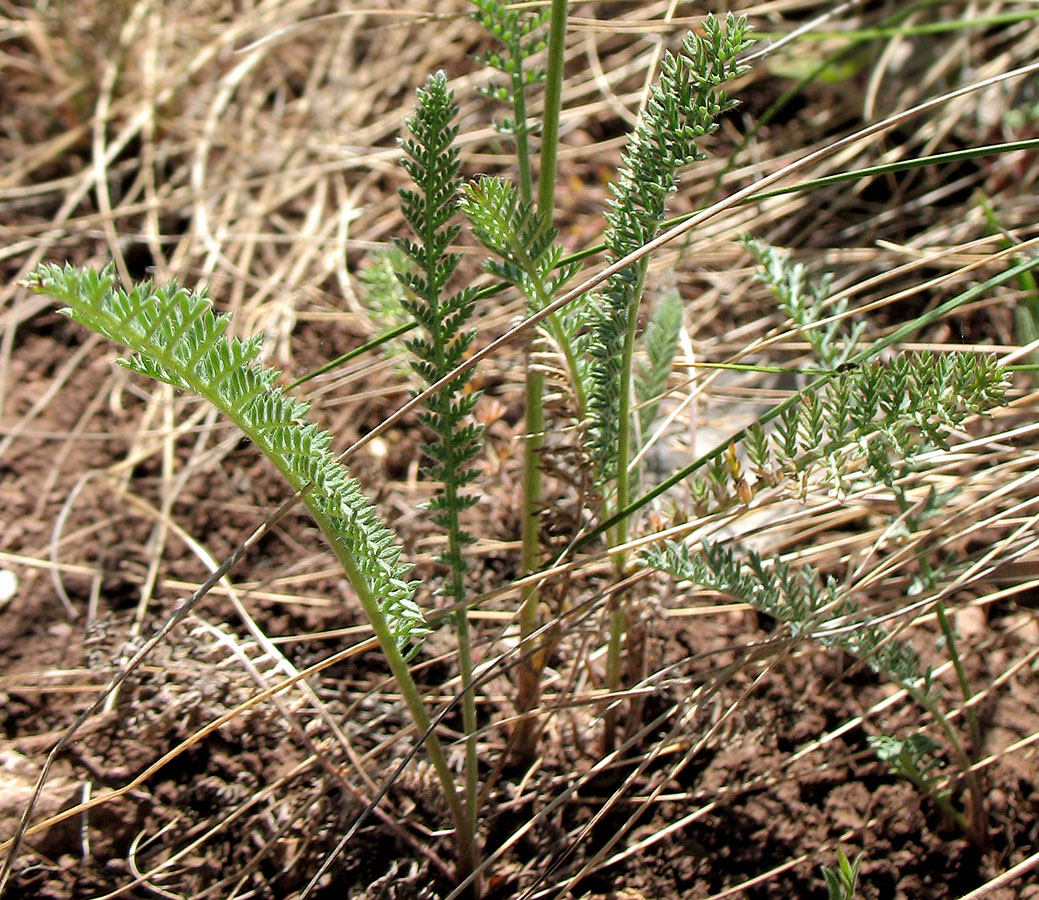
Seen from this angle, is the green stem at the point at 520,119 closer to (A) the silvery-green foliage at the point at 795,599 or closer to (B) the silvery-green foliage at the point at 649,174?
(B) the silvery-green foliage at the point at 649,174

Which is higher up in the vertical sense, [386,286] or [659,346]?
[386,286]

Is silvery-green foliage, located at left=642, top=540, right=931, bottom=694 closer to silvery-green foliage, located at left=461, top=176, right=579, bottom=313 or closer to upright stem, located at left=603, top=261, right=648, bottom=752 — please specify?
upright stem, located at left=603, top=261, right=648, bottom=752

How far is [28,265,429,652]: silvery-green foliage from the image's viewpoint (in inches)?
29.6

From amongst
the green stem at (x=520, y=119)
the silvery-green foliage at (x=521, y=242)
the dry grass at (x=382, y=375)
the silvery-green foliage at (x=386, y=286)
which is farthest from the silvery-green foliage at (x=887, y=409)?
the silvery-green foliage at (x=386, y=286)

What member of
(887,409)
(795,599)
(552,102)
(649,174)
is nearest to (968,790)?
(795,599)

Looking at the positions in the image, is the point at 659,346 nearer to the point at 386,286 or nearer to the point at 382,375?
the point at 386,286

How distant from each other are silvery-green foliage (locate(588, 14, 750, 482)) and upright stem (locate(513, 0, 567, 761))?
0.07 meters

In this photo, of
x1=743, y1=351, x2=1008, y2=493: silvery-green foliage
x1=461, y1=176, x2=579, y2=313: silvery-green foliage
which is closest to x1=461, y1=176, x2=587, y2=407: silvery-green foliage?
x1=461, y1=176, x2=579, y2=313: silvery-green foliage

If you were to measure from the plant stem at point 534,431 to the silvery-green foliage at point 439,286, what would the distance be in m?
0.08

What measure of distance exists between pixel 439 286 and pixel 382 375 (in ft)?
3.04

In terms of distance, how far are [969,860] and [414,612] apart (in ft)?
2.67

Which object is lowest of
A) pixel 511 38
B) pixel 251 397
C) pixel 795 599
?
pixel 795 599

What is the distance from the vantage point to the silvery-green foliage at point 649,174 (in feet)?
3.04

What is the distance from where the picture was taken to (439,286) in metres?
1.03
